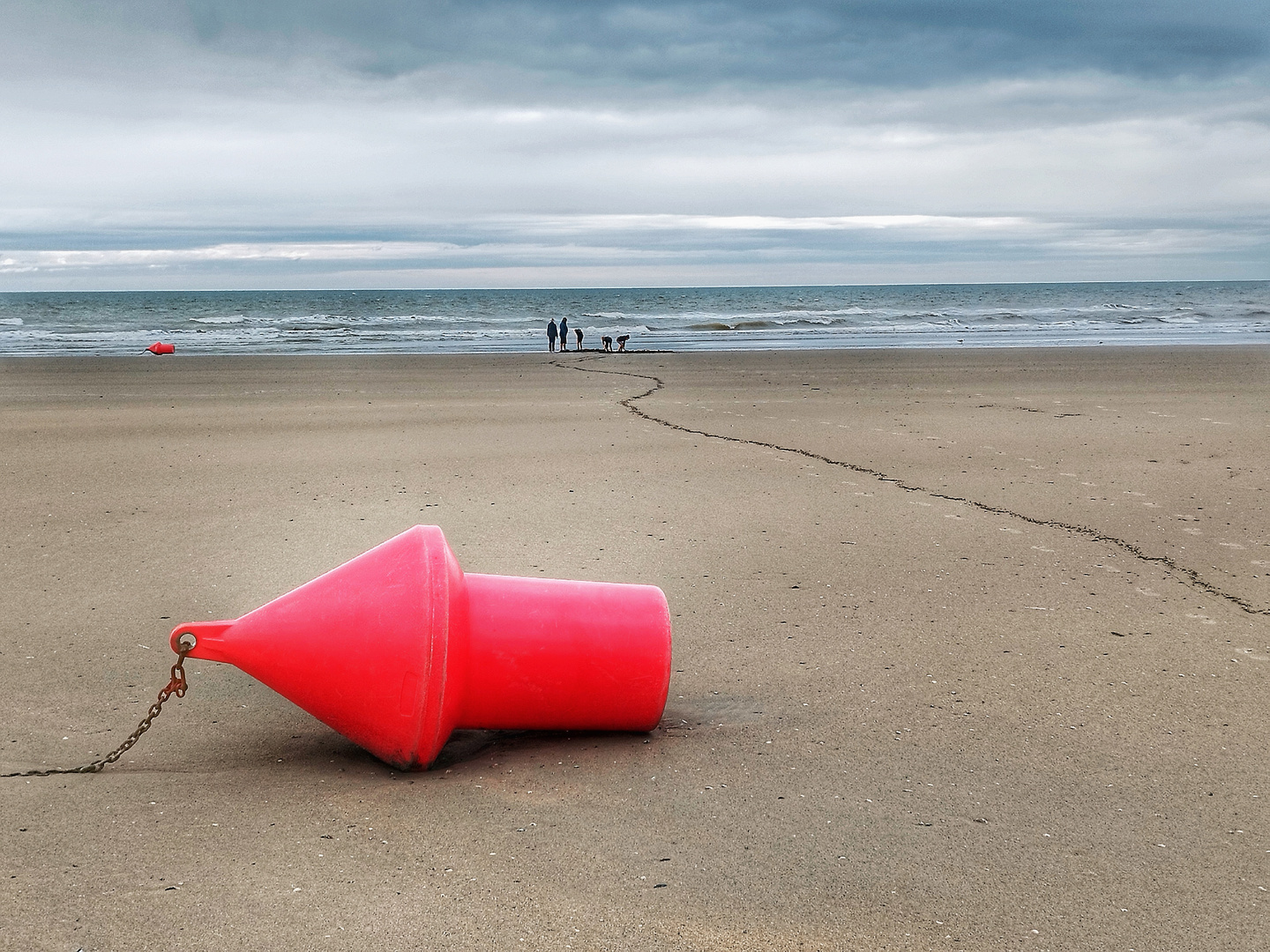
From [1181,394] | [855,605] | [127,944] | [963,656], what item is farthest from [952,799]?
[1181,394]

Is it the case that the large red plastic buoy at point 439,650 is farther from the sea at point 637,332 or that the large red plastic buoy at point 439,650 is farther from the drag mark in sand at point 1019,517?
the sea at point 637,332

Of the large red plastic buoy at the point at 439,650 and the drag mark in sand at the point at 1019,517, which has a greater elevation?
the large red plastic buoy at the point at 439,650

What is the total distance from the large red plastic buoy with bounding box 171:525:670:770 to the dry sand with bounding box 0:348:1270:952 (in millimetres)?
141

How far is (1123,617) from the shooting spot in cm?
444

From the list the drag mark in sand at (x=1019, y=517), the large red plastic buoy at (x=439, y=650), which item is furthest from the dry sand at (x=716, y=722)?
the large red plastic buoy at (x=439, y=650)

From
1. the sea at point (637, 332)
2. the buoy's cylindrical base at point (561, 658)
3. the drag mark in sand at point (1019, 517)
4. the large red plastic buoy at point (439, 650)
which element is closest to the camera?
the large red plastic buoy at point (439, 650)

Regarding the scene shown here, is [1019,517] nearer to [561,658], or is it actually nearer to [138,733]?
[561,658]

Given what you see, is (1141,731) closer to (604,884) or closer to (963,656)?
(963,656)

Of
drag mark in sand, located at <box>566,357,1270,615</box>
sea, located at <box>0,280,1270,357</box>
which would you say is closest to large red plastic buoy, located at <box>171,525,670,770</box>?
drag mark in sand, located at <box>566,357,1270,615</box>

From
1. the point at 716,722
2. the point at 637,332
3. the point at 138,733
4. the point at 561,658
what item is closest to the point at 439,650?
the point at 561,658

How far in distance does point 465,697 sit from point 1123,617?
2.96 meters

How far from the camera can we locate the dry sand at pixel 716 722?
2305 millimetres

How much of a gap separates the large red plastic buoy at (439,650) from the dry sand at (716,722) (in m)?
0.14

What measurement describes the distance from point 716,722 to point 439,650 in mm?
1019
